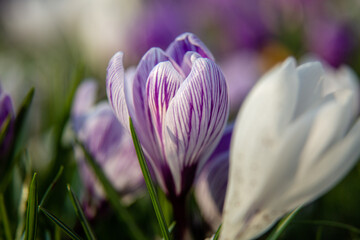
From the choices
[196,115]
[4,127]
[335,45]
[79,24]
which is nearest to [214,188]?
[196,115]

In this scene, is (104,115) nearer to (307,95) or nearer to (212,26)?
(307,95)

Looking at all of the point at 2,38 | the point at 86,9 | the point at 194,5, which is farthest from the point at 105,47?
the point at 2,38

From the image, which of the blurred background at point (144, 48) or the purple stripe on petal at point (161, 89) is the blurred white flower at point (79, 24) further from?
the purple stripe on petal at point (161, 89)

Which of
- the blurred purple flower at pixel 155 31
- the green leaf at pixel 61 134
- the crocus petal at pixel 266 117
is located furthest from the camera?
the blurred purple flower at pixel 155 31

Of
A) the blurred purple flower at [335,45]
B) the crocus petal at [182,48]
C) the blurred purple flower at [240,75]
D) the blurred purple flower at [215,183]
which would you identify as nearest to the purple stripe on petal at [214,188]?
the blurred purple flower at [215,183]

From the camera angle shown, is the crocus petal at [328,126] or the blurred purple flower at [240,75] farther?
the blurred purple flower at [240,75]

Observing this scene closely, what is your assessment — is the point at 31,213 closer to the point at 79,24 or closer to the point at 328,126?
the point at 328,126

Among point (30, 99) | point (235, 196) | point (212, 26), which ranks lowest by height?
point (212, 26)
